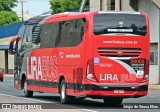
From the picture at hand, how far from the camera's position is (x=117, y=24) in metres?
22.2

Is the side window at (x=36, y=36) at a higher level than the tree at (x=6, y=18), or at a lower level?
lower

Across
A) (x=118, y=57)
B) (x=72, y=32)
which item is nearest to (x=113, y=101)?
(x=118, y=57)

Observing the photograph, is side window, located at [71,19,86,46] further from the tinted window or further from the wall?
the wall

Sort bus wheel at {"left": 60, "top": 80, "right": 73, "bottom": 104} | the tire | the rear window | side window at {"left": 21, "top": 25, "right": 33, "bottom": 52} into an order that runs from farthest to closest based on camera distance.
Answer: side window at {"left": 21, "top": 25, "right": 33, "bottom": 52}
the tire
bus wheel at {"left": 60, "top": 80, "right": 73, "bottom": 104}
the rear window

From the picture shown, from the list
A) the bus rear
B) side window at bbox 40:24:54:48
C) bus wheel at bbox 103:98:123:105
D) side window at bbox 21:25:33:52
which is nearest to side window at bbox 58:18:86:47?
the bus rear

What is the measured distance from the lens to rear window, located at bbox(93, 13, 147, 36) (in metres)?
→ 22.2

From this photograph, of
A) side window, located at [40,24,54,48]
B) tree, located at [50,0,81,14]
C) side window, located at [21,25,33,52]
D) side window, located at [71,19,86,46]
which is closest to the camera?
side window, located at [71,19,86,46]

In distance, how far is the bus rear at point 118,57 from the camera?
72.2 ft

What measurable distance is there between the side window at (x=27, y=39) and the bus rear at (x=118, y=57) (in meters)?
7.20

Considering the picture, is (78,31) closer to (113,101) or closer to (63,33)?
(63,33)

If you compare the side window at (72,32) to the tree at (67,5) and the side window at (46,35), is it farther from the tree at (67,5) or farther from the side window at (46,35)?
the tree at (67,5)

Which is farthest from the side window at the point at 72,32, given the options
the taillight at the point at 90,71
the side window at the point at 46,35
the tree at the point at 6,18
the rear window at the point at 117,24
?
the tree at the point at 6,18

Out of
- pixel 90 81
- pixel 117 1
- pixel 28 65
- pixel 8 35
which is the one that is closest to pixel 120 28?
pixel 90 81

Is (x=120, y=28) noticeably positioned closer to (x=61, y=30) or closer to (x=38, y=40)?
(x=61, y=30)
